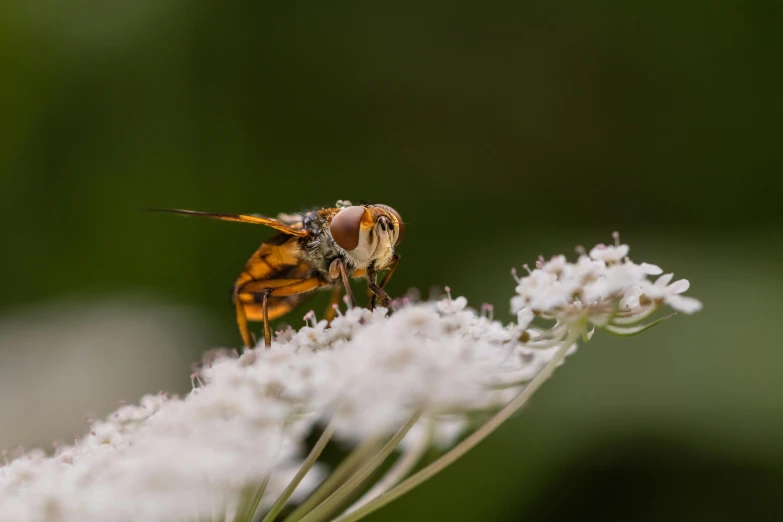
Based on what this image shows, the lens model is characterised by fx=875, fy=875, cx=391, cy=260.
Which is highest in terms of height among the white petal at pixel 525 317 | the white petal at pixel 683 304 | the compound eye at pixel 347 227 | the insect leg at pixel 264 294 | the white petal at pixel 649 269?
the compound eye at pixel 347 227

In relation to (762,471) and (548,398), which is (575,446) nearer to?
(548,398)

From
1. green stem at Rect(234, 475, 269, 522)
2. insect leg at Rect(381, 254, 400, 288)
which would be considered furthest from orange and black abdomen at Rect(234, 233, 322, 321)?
green stem at Rect(234, 475, 269, 522)

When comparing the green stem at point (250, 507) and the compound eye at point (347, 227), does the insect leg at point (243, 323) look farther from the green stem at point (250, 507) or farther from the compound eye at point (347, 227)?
the green stem at point (250, 507)

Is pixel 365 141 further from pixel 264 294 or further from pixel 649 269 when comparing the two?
pixel 649 269

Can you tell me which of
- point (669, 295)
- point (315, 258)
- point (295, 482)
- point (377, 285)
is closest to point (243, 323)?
point (315, 258)

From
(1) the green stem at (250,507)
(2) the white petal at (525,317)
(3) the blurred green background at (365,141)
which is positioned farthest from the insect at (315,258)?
(3) the blurred green background at (365,141)

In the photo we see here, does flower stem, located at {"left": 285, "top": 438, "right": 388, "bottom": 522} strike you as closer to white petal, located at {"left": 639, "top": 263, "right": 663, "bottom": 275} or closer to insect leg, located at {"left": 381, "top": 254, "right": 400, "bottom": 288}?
insect leg, located at {"left": 381, "top": 254, "right": 400, "bottom": 288}

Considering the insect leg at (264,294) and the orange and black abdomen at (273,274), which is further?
the orange and black abdomen at (273,274)
